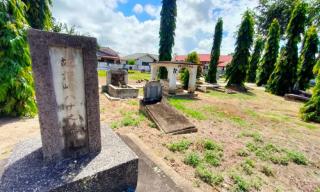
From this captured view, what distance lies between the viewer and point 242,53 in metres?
18.7

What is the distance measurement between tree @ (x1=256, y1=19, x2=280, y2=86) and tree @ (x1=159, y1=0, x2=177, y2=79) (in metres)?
13.0

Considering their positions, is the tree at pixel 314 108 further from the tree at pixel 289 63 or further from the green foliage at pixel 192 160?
the tree at pixel 289 63

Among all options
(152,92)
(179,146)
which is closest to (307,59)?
(152,92)

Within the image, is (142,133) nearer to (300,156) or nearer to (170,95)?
(300,156)

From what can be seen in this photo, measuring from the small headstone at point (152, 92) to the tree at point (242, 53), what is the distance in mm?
12883

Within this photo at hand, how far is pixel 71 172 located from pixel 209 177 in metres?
2.58

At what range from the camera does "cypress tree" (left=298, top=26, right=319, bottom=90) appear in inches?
699

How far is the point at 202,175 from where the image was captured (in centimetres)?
350

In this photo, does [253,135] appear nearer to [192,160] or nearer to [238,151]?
[238,151]

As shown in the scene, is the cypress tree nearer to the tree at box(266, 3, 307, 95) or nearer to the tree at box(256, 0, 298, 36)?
the tree at box(266, 3, 307, 95)

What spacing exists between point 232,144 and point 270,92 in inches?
604

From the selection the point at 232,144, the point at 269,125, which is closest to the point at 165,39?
the point at 269,125

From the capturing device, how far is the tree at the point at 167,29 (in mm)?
20188

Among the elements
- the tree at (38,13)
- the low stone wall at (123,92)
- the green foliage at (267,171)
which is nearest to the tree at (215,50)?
the low stone wall at (123,92)
